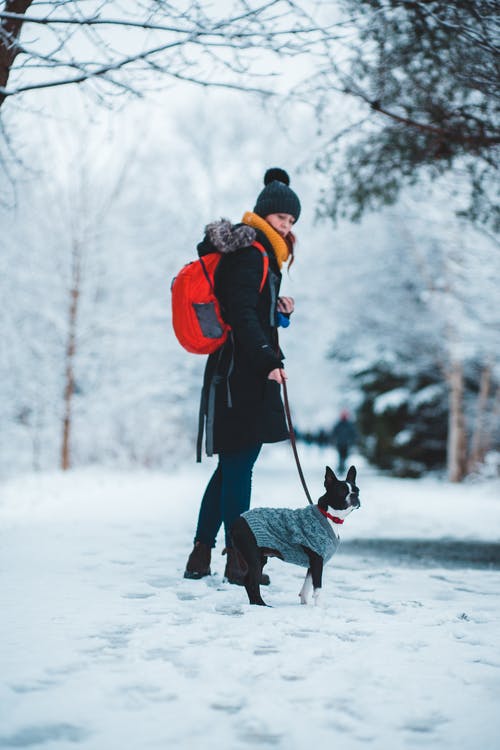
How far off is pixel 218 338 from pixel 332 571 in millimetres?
1874

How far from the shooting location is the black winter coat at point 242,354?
3.51 m

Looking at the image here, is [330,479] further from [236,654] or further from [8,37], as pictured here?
[8,37]

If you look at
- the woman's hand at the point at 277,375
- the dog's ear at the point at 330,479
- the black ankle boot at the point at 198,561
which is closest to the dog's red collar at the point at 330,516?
the dog's ear at the point at 330,479

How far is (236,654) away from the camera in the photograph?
8.47 ft

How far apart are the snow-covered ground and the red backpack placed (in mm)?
1313

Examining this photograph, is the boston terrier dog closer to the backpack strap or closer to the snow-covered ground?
the snow-covered ground

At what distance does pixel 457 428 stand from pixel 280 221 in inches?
475

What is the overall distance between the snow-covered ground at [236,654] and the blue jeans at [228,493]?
1.06 ft

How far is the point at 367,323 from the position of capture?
16609mm

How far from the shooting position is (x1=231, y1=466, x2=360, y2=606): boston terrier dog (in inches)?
130

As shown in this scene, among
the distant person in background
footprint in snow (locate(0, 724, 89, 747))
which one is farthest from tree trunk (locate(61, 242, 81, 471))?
footprint in snow (locate(0, 724, 89, 747))

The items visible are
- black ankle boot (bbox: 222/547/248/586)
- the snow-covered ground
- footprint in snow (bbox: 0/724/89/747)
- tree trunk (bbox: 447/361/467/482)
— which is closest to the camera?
footprint in snow (bbox: 0/724/89/747)

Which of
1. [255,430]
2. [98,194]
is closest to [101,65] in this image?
[255,430]

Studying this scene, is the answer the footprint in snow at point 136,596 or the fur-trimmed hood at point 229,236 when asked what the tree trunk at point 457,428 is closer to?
the fur-trimmed hood at point 229,236
